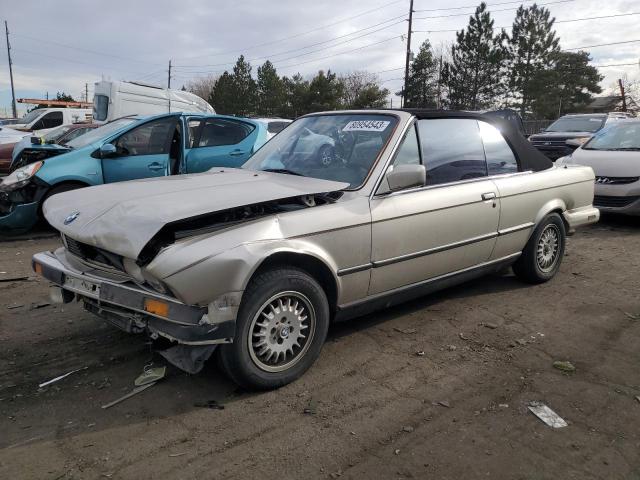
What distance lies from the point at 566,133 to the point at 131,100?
12.6 metres

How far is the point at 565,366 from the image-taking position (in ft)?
11.7

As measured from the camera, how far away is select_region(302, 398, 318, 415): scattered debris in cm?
296

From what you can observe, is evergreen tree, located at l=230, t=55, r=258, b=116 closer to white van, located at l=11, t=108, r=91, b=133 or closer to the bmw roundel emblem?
white van, located at l=11, t=108, r=91, b=133

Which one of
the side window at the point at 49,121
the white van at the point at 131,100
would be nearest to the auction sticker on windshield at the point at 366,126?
the white van at the point at 131,100

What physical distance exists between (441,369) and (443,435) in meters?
0.78

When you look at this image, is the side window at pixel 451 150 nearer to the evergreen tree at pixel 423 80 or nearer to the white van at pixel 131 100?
the white van at pixel 131 100

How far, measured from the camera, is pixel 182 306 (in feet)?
9.09

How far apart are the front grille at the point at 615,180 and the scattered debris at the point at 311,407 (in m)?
7.16

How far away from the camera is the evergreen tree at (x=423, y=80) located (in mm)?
44375

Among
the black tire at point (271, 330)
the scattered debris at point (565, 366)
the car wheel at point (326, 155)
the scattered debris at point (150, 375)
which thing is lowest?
the scattered debris at point (150, 375)

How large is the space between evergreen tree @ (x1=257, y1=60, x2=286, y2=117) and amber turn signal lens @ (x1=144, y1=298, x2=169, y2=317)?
5215cm

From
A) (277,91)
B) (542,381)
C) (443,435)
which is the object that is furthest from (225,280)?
(277,91)

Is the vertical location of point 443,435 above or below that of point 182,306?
below

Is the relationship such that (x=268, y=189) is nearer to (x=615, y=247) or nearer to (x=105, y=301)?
(x=105, y=301)
